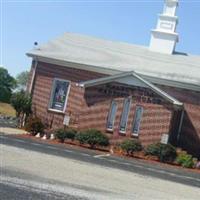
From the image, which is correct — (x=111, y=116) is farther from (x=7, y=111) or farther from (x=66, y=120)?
(x=7, y=111)

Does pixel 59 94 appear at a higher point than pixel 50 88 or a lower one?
lower

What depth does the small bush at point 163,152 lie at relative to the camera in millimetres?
26734

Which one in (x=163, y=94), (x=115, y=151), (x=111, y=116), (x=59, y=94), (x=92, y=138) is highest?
(x=163, y=94)

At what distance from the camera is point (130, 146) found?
87.8 ft

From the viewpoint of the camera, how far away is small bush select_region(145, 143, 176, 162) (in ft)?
87.7


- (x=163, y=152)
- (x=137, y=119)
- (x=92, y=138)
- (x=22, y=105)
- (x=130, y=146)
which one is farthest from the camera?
(x=22, y=105)

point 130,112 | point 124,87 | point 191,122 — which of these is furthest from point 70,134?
point 191,122

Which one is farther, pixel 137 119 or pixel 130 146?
pixel 137 119

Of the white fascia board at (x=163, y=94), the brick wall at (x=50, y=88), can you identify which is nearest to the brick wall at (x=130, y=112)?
the white fascia board at (x=163, y=94)

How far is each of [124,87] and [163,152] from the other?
5.22 metres

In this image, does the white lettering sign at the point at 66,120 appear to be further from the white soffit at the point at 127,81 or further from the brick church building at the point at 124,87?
the white soffit at the point at 127,81

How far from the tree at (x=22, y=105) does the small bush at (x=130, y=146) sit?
26.1 ft

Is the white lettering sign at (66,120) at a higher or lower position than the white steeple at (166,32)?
lower

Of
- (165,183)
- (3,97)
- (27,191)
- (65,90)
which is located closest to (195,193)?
(165,183)
